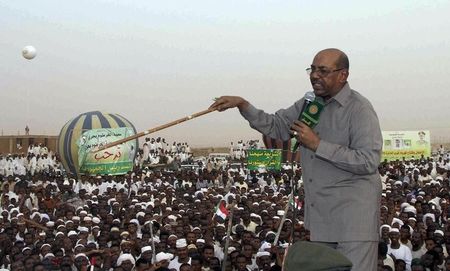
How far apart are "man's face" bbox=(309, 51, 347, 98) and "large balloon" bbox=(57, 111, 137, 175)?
18949 millimetres

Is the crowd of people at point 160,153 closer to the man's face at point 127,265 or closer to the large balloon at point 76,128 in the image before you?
the large balloon at point 76,128

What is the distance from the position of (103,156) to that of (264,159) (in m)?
5.42

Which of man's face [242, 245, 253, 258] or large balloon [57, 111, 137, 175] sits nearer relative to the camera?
man's face [242, 245, 253, 258]

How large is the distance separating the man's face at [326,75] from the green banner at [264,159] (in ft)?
49.1

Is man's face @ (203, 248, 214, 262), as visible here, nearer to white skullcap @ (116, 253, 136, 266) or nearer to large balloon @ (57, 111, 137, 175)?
white skullcap @ (116, 253, 136, 266)

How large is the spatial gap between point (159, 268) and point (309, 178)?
365cm

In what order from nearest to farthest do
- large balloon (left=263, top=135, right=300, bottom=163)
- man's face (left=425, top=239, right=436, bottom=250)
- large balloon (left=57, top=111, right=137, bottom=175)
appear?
large balloon (left=263, top=135, right=300, bottom=163) → man's face (left=425, top=239, right=436, bottom=250) → large balloon (left=57, top=111, right=137, bottom=175)

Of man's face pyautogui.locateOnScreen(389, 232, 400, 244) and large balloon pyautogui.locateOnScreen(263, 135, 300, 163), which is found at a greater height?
large balloon pyautogui.locateOnScreen(263, 135, 300, 163)

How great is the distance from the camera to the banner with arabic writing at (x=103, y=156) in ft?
60.2

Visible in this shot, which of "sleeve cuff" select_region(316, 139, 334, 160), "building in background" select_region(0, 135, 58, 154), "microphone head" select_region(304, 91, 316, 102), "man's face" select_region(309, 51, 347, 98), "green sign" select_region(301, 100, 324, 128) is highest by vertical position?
"man's face" select_region(309, 51, 347, 98)

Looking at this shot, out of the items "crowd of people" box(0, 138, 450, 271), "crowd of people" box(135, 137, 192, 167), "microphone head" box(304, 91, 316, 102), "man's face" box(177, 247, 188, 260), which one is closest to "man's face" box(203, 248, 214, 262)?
"crowd of people" box(0, 138, 450, 271)

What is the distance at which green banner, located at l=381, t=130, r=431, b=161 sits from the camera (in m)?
24.0

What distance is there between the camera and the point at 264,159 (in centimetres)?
1770

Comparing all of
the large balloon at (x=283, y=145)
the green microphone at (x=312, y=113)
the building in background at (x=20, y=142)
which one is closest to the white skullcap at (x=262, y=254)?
the large balloon at (x=283, y=145)
